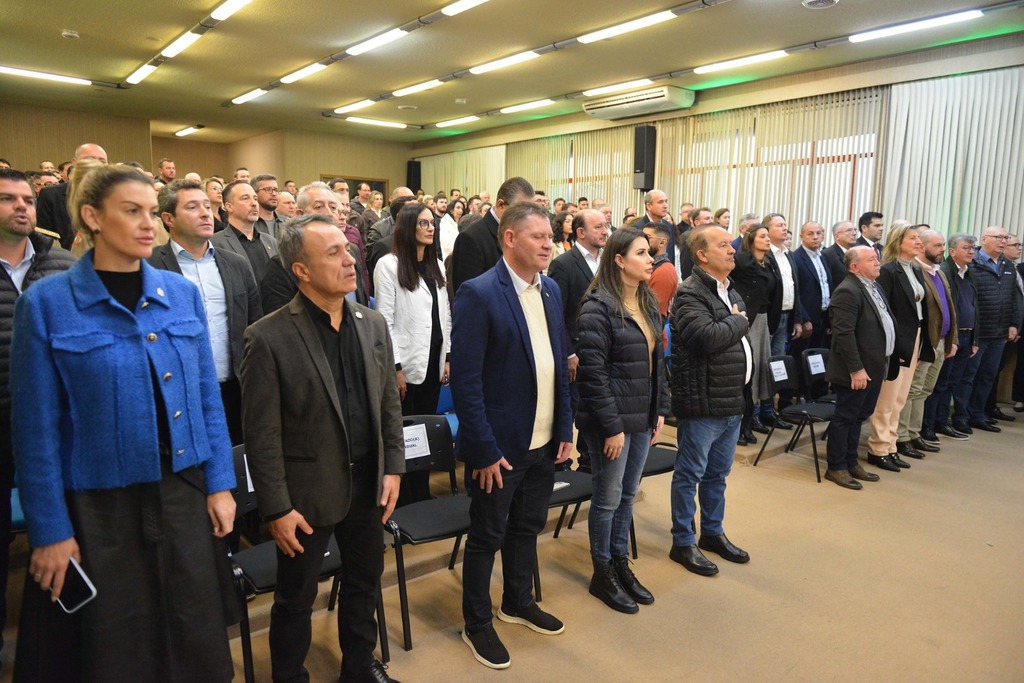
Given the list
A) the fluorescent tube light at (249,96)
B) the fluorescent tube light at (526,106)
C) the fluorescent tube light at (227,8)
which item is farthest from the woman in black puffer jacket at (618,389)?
the fluorescent tube light at (249,96)

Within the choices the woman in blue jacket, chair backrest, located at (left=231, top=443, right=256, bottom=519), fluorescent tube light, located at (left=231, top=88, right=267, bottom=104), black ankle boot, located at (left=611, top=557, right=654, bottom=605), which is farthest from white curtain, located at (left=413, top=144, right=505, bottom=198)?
the woman in blue jacket

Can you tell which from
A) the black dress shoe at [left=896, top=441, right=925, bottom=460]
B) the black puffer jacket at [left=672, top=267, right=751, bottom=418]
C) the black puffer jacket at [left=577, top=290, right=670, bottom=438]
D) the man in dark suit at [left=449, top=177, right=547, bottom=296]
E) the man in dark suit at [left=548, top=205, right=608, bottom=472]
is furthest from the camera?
the black dress shoe at [left=896, top=441, right=925, bottom=460]

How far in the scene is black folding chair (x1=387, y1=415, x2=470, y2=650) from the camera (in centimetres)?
246

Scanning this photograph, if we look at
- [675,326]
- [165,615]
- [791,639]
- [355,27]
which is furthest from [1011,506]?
[355,27]

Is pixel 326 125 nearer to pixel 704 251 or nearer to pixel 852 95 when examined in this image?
pixel 852 95

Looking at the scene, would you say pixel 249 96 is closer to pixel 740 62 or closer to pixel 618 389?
pixel 740 62

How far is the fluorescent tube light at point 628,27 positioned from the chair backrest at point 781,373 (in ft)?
12.7

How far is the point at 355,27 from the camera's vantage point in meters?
7.28

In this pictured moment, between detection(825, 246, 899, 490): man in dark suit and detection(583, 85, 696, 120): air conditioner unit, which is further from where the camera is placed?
detection(583, 85, 696, 120): air conditioner unit

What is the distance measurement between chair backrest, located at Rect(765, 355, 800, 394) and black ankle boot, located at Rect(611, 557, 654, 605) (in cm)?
244

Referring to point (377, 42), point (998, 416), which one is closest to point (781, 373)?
point (998, 416)

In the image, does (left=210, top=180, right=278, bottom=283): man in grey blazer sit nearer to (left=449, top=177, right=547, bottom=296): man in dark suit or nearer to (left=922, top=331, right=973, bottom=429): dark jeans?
(left=449, top=177, right=547, bottom=296): man in dark suit

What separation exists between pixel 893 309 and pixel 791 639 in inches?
119

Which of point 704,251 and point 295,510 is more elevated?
point 704,251
